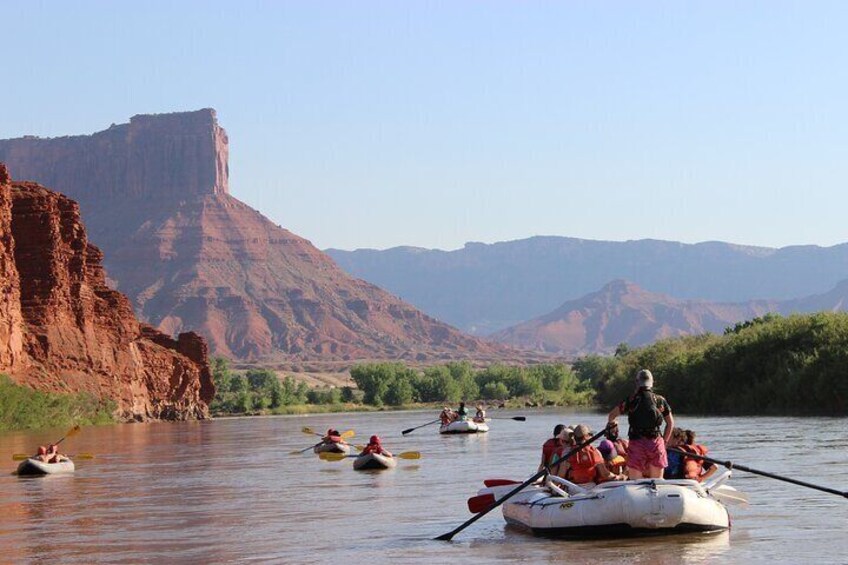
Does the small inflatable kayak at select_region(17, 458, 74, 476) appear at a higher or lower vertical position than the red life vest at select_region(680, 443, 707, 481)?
higher

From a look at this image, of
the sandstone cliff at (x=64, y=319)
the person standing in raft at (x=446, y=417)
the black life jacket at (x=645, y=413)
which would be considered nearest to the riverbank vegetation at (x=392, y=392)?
the sandstone cliff at (x=64, y=319)

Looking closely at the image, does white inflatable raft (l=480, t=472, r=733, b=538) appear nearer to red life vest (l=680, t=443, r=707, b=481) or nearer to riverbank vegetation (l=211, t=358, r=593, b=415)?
red life vest (l=680, t=443, r=707, b=481)

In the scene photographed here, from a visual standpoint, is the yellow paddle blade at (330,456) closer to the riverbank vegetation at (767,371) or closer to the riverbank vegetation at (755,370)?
the riverbank vegetation at (755,370)

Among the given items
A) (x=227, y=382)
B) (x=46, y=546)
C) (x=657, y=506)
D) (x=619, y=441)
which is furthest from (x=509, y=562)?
(x=227, y=382)

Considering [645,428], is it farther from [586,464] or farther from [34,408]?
[34,408]

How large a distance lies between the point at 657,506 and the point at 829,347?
58348 millimetres

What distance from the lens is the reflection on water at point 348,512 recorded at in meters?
23.2

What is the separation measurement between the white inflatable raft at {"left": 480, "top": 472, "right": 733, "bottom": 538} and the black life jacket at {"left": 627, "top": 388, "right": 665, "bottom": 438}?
83cm

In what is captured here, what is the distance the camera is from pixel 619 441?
25547 millimetres

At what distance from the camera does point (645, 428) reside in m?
23.0

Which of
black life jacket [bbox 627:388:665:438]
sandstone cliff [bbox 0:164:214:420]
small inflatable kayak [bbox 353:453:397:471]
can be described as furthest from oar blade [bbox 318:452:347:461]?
sandstone cliff [bbox 0:164:214:420]

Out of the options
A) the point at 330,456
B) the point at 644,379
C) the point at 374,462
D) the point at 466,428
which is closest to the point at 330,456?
the point at 330,456

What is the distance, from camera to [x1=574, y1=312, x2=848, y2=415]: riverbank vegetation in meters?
77.1

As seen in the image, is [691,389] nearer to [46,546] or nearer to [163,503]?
[163,503]
